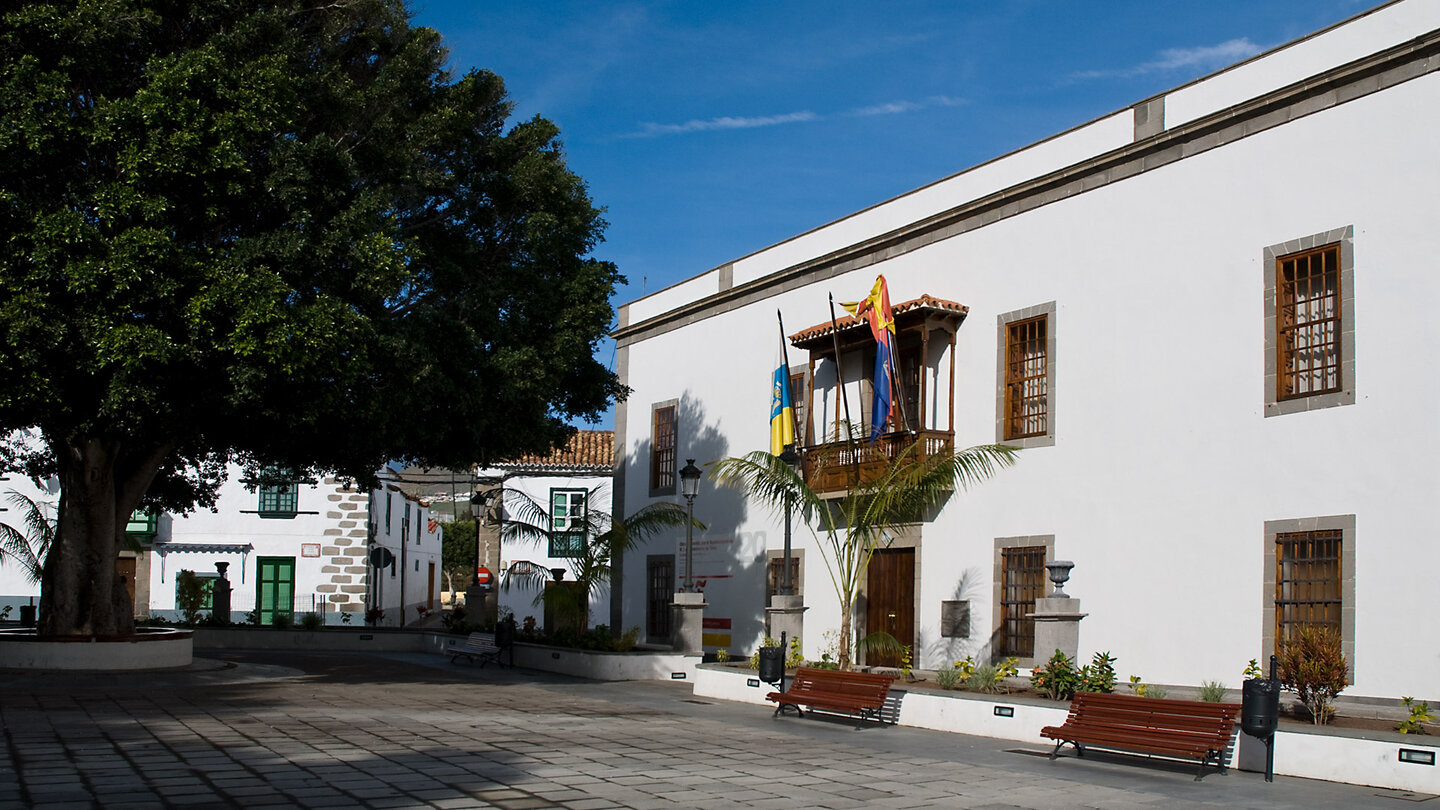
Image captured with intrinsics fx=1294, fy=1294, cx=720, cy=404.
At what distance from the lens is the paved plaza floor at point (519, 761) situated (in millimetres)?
8930

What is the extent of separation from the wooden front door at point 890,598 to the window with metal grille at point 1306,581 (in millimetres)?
6506

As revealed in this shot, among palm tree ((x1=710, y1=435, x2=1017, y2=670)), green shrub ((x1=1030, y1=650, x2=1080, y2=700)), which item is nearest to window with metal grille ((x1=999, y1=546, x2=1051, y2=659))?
palm tree ((x1=710, y1=435, x2=1017, y2=670))

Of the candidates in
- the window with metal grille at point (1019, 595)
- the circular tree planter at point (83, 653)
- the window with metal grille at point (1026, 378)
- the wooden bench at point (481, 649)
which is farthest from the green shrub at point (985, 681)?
the circular tree planter at point (83, 653)

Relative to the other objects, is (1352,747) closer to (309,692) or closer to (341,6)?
(309,692)

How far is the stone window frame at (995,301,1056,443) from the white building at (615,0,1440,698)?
34mm

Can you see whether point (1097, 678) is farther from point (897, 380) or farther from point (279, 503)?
point (279, 503)

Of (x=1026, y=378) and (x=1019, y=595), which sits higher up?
(x=1026, y=378)

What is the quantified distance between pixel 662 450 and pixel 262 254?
13159 mm

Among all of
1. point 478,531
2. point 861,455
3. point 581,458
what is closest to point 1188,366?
point 861,455

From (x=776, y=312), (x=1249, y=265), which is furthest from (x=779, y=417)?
(x=1249, y=265)

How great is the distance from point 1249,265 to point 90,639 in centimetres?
1710

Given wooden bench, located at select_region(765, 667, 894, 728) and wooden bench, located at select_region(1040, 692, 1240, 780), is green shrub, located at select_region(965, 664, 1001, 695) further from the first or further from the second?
wooden bench, located at select_region(1040, 692, 1240, 780)

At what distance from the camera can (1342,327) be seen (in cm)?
1461

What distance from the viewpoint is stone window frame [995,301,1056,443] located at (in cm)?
1823
